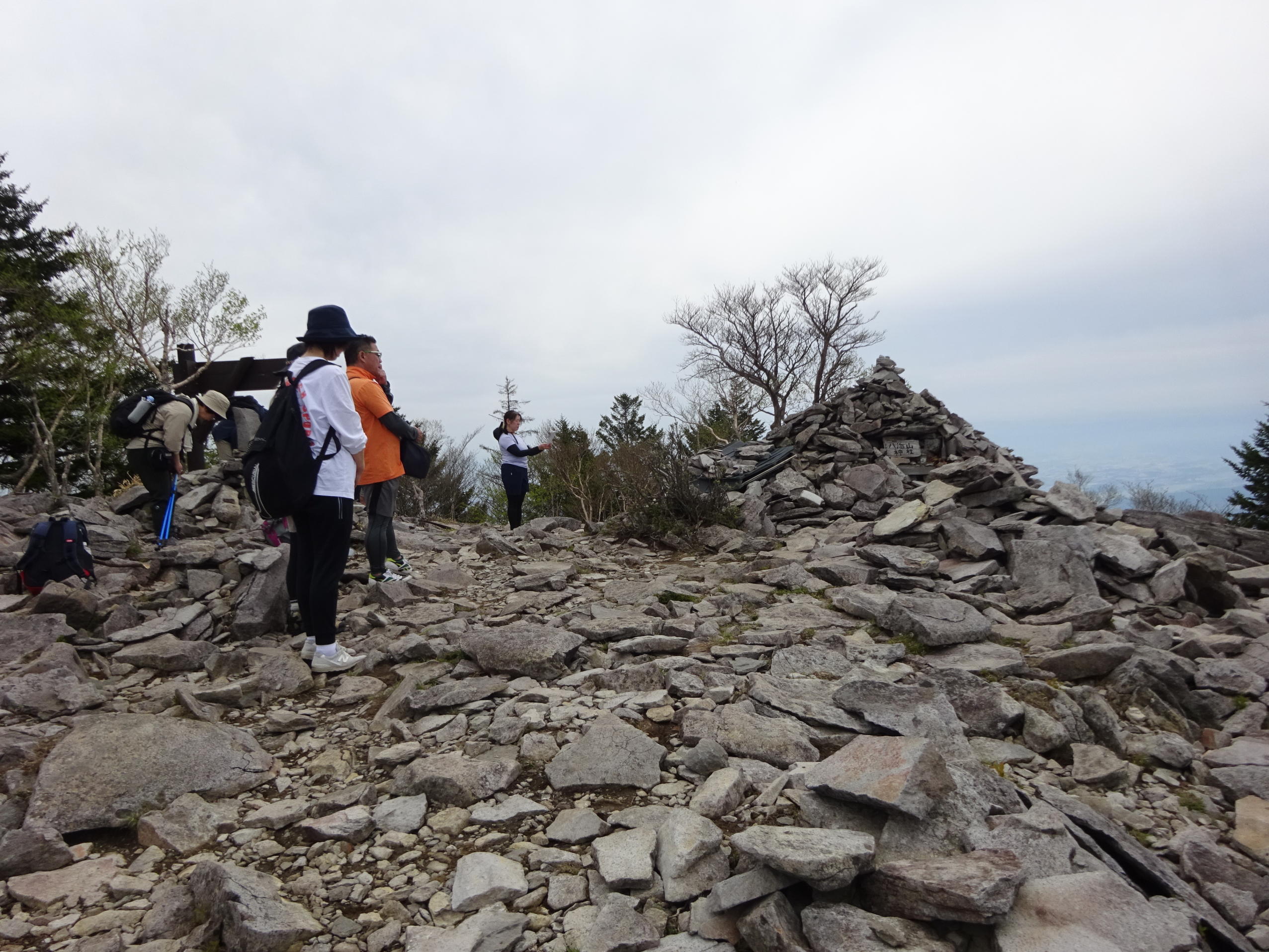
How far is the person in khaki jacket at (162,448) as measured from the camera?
6.74m

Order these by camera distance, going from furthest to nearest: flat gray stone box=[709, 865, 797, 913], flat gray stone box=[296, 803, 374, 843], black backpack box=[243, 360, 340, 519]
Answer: black backpack box=[243, 360, 340, 519] → flat gray stone box=[296, 803, 374, 843] → flat gray stone box=[709, 865, 797, 913]

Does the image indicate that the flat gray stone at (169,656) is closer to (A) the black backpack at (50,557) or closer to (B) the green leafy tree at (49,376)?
(A) the black backpack at (50,557)

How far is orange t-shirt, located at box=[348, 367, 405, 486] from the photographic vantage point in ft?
17.9

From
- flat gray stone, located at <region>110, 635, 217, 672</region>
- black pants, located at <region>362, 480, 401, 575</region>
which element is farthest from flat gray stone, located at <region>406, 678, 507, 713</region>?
black pants, located at <region>362, 480, 401, 575</region>

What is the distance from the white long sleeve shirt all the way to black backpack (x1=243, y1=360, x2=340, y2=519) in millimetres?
31

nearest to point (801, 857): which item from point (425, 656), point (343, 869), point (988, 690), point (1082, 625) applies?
point (343, 869)

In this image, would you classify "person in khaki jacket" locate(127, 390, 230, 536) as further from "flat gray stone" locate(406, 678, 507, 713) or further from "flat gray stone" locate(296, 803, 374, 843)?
"flat gray stone" locate(296, 803, 374, 843)

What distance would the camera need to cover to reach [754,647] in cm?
441

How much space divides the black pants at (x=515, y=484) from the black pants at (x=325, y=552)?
17.1 feet

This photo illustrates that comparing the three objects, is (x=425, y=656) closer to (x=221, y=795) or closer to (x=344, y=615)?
(x=344, y=615)

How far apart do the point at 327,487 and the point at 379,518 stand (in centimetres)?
186

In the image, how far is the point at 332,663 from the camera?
14.3ft

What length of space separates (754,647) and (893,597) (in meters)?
1.52

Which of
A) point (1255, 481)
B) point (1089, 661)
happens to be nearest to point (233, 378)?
point (1089, 661)
